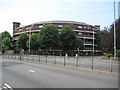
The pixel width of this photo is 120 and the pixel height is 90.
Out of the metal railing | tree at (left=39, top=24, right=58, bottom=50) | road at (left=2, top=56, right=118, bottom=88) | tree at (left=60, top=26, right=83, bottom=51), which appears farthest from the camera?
tree at (left=60, top=26, right=83, bottom=51)

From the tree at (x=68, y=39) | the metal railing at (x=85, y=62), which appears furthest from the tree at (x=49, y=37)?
the metal railing at (x=85, y=62)

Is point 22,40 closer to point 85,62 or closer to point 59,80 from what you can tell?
point 85,62

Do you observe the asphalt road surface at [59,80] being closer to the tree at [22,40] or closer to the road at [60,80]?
the road at [60,80]

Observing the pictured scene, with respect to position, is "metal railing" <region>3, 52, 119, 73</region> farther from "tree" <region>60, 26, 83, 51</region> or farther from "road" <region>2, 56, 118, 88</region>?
"tree" <region>60, 26, 83, 51</region>

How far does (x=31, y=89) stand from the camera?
7656 millimetres

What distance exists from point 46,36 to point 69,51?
1176 centimetres

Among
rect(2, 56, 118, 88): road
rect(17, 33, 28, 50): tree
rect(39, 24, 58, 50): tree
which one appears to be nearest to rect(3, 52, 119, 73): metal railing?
rect(2, 56, 118, 88): road

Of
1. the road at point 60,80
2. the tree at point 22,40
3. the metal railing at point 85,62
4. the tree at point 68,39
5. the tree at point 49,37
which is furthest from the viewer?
the tree at point 22,40

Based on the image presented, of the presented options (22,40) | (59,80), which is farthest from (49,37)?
(59,80)

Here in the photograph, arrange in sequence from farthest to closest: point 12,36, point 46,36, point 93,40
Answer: point 12,36
point 93,40
point 46,36

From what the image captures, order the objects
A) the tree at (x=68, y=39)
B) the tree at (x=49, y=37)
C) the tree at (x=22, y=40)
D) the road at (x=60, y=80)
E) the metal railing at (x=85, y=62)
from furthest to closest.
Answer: the tree at (x=22, y=40) → the tree at (x=68, y=39) → the tree at (x=49, y=37) → the metal railing at (x=85, y=62) → the road at (x=60, y=80)

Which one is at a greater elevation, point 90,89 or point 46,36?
point 46,36

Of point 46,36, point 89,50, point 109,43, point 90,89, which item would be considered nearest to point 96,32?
point 89,50

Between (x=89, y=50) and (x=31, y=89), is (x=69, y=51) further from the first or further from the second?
(x=31, y=89)
